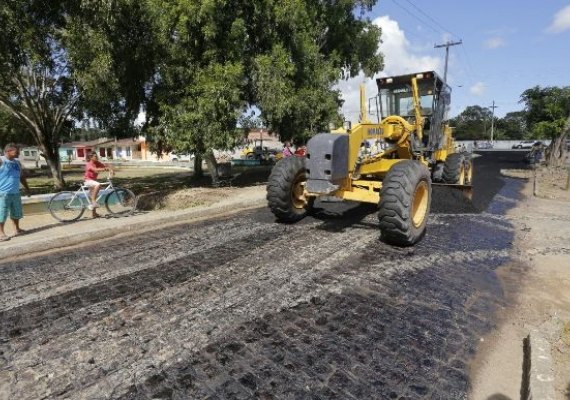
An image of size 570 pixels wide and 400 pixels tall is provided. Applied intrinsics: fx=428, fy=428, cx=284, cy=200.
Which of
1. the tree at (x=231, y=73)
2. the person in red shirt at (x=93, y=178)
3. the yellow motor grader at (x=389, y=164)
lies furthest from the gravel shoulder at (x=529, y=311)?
the tree at (x=231, y=73)

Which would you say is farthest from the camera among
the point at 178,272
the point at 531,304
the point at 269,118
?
the point at 269,118

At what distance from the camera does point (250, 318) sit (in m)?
4.41

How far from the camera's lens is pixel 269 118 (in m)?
16.5

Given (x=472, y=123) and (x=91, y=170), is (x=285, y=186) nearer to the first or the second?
(x=91, y=170)

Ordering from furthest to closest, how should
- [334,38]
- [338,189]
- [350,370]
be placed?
[334,38]
[338,189]
[350,370]

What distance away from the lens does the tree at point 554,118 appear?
26109mm

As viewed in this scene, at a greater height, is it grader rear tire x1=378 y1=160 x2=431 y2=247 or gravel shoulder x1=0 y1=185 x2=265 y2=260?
grader rear tire x1=378 y1=160 x2=431 y2=247

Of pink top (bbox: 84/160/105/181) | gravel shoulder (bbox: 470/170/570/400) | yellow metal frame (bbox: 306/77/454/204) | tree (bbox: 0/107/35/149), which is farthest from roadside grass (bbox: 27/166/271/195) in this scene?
tree (bbox: 0/107/35/149)

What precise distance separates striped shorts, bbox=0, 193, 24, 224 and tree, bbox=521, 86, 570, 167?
91.8 feet

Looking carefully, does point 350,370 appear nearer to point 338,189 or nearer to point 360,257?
point 360,257

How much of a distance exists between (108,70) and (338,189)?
30.6 feet

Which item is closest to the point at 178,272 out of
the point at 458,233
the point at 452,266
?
the point at 452,266

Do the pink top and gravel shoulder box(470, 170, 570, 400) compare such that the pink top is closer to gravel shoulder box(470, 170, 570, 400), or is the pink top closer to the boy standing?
the boy standing

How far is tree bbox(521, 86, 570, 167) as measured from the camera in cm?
2611
